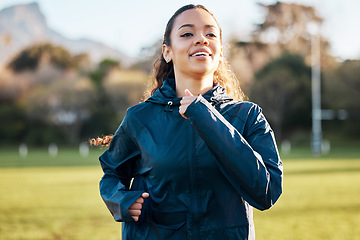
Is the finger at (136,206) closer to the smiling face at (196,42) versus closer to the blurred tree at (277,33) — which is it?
the smiling face at (196,42)

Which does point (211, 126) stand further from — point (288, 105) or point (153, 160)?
point (288, 105)

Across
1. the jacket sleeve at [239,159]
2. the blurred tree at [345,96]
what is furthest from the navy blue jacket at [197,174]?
the blurred tree at [345,96]

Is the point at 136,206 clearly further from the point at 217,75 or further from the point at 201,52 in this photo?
the point at 217,75

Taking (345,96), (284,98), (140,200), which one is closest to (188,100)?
(140,200)

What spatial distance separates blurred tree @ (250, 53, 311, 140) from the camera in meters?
33.8

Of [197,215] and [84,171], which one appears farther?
[84,171]

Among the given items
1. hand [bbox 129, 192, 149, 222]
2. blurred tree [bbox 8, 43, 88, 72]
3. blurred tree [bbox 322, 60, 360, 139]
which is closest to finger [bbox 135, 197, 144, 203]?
hand [bbox 129, 192, 149, 222]

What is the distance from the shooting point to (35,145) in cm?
3494

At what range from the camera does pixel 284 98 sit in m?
34.2

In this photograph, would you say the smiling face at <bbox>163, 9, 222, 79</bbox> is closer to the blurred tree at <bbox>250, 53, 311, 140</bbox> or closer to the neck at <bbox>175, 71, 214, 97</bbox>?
the neck at <bbox>175, 71, 214, 97</bbox>

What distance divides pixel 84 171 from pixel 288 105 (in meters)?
22.7

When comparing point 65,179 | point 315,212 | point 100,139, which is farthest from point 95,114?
point 100,139

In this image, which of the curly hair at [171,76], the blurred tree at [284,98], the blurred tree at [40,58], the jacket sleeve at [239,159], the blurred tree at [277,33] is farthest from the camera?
the blurred tree at [40,58]

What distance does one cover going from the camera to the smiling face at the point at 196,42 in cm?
175
